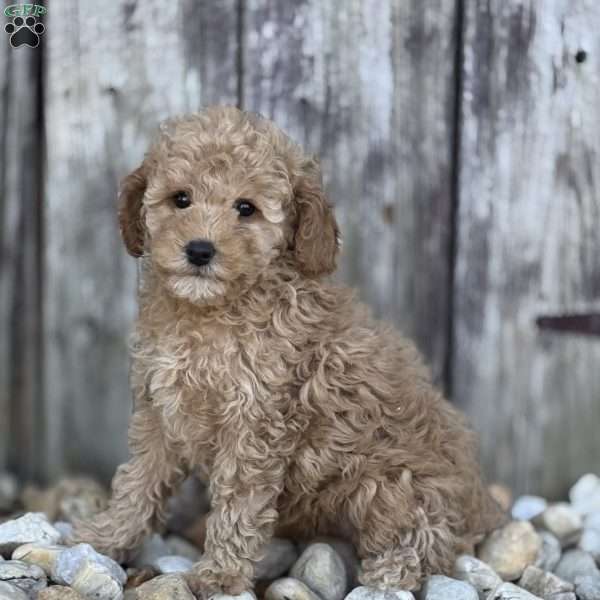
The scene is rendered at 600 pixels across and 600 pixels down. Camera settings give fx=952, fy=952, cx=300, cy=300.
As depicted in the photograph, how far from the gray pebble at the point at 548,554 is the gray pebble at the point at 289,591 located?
1.07 m

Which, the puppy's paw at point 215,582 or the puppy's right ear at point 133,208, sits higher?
the puppy's right ear at point 133,208

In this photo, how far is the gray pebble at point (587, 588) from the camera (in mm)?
3752

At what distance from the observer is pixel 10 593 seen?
10.6 ft

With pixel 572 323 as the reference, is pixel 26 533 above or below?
below

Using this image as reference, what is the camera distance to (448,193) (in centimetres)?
459

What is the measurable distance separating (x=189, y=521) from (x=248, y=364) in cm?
133

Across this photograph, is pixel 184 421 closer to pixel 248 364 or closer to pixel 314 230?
pixel 248 364

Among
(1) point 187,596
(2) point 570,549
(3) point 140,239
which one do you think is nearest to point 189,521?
(1) point 187,596

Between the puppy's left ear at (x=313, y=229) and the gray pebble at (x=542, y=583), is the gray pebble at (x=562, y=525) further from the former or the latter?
the puppy's left ear at (x=313, y=229)

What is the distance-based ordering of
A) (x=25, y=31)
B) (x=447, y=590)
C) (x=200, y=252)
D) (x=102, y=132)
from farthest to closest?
(x=102, y=132) → (x=25, y=31) → (x=447, y=590) → (x=200, y=252)

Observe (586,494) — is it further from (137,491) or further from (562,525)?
(137,491)

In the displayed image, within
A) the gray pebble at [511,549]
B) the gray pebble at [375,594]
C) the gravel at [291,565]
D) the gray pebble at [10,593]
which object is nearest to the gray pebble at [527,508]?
the gravel at [291,565]

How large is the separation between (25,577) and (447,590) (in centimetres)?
156

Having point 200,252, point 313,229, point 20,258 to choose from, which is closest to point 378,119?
point 313,229
